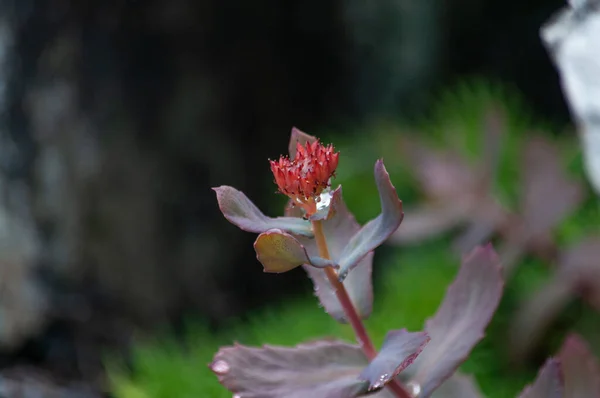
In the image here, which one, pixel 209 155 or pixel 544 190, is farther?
pixel 209 155

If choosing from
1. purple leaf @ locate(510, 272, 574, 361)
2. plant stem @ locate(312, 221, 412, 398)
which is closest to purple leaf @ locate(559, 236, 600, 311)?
purple leaf @ locate(510, 272, 574, 361)

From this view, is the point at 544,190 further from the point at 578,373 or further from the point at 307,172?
the point at 307,172

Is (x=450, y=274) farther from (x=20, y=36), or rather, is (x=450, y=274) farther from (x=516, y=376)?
(x=20, y=36)

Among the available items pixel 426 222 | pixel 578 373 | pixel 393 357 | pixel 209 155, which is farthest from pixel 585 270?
pixel 209 155

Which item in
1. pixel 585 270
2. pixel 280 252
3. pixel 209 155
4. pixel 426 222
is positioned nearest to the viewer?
pixel 280 252

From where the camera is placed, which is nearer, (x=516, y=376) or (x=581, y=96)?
(x=581, y=96)

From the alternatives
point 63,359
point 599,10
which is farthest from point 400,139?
point 63,359
